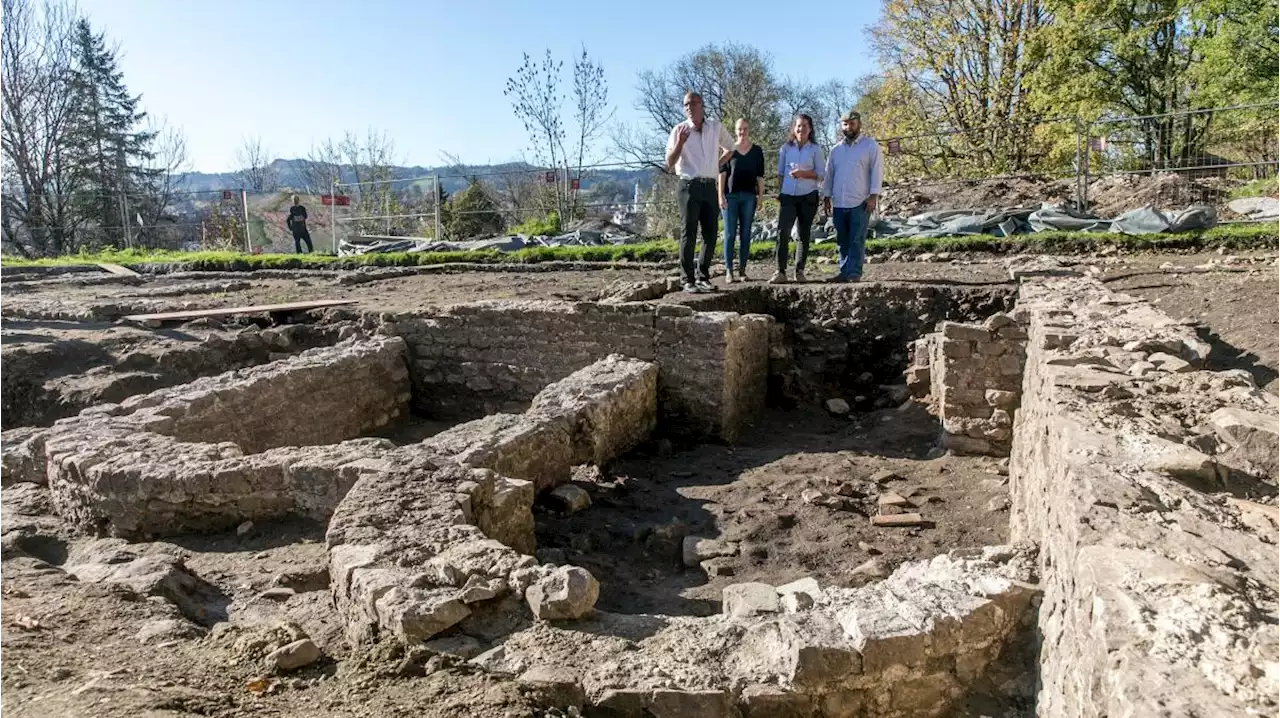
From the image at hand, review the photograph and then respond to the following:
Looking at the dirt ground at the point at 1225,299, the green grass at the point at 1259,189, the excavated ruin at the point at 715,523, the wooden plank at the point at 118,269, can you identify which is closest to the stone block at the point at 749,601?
the excavated ruin at the point at 715,523

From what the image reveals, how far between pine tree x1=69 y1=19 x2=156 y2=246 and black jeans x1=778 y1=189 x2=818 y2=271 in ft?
82.7

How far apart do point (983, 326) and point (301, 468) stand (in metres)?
4.66

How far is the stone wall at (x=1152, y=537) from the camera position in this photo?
5.41 feet

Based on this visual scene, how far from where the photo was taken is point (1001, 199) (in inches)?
711

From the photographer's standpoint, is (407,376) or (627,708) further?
(407,376)

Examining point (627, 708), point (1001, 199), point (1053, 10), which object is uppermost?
point (1053, 10)

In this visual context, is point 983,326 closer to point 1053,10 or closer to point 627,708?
point 627,708

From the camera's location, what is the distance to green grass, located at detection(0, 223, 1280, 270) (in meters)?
10.6

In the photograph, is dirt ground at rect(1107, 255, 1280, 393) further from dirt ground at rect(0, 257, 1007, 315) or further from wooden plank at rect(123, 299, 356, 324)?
wooden plank at rect(123, 299, 356, 324)

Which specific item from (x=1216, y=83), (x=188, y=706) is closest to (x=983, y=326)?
(x=188, y=706)

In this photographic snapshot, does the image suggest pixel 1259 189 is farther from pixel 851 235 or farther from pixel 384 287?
pixel 384 287

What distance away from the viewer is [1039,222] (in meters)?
12.9

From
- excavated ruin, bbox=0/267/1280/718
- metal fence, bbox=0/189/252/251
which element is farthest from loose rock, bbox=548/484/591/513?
metal fence, bbox=0/189/252/251

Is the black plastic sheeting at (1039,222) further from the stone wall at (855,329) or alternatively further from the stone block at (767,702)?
the stone block at (767,702)
